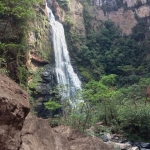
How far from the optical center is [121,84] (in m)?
32.7

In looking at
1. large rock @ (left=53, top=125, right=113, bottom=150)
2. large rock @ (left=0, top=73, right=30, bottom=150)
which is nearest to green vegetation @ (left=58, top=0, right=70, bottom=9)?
large rock @ (left=53, top=125, right=113, bottom=150)

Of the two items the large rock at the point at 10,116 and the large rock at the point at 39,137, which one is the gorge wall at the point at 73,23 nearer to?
the large rock at the point at 39,137

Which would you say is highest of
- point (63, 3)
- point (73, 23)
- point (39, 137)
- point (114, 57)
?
point (63, 3)

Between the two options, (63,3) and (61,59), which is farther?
(63,3)

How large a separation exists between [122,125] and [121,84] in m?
19.4

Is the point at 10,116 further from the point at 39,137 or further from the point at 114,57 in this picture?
the point at 114,57

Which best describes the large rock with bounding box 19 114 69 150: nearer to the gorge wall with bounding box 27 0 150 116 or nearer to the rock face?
the rock face

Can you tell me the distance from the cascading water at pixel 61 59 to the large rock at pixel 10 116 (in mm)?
21707

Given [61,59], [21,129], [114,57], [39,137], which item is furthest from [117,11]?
[21,129]

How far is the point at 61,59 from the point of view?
2853cm

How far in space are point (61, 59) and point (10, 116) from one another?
84.8 ft

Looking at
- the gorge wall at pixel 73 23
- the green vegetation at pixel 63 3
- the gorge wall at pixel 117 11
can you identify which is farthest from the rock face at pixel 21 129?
the gorge wall at pixel 117 11

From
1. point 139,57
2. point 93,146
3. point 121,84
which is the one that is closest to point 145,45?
point 139,57

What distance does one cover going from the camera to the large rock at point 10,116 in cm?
272
